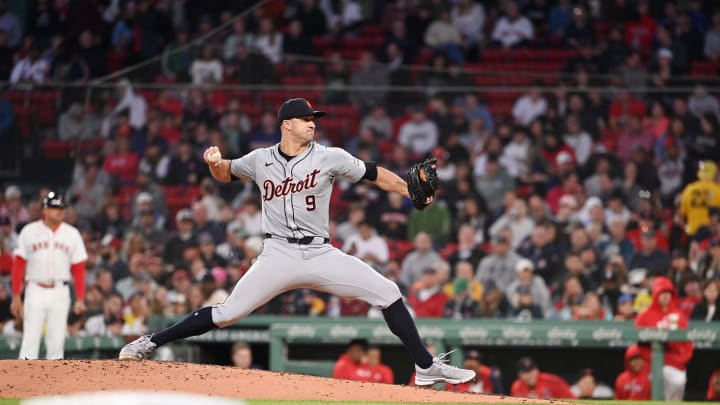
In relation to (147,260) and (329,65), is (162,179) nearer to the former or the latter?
(147,260)

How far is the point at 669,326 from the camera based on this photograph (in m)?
10.1

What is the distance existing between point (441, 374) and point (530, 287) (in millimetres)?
4489

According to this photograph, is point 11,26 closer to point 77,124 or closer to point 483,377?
point 77,124

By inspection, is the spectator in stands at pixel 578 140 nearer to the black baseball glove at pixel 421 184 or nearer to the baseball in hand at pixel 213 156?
the black baseball glove at pixel 421 184

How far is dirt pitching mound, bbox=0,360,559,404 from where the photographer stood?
6715mm

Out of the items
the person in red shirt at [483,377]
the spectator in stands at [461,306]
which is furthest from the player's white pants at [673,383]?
the spectator in stands at [461,306]

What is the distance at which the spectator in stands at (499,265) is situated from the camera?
1180 centimetres

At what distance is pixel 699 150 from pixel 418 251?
314cm

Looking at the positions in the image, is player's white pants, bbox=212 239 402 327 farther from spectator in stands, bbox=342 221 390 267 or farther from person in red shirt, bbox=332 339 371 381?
spectator in stands, bbox=342 221 390 267

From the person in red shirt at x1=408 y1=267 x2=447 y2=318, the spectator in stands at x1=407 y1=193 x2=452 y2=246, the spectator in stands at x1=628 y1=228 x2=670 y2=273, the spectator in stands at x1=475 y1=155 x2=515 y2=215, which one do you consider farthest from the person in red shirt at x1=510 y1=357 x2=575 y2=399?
the spectator in stands at x1=475 y1=155 x2=515 y2=215

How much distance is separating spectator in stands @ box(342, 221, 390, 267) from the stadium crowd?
0.02m

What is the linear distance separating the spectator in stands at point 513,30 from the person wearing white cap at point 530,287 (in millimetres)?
4907

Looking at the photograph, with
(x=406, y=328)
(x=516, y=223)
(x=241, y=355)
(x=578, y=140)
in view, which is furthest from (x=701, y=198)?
(x=406, y=328)

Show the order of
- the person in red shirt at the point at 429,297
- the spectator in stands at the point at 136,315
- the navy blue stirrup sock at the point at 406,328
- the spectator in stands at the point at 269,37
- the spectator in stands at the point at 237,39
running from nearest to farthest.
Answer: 1. the navy blue stirrup sock at the point at 406,328
2. the person in red shirt at the point at 429,297
3. the spectator in stands at the point at 136,315
4. the spectator in stands at the point at 237,39
5. the spectator in stands at the point at 269,37
